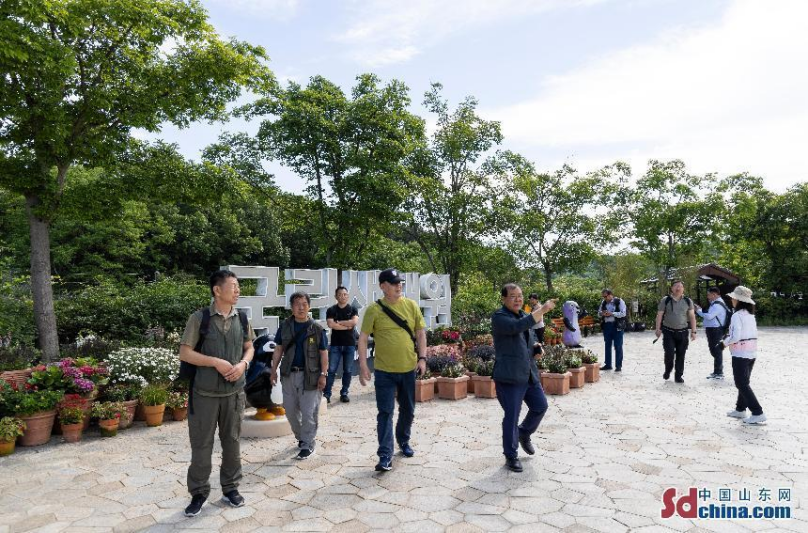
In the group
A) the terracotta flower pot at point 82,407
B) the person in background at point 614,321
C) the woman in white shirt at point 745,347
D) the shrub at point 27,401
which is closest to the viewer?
the shrub at point 27,401

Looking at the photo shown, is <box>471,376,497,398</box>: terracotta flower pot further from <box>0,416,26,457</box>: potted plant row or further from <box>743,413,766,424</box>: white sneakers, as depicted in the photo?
<box>0,416,26,457</box>: potted plant row

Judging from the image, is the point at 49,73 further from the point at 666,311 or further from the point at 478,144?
the point at 478,144

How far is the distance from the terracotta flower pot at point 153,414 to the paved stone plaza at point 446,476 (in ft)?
0.39

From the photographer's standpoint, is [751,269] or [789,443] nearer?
[789,443]

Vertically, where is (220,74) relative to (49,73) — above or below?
above

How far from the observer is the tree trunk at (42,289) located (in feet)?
27.3

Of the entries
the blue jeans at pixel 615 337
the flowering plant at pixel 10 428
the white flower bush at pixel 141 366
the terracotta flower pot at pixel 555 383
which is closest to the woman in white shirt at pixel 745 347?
the terracotta flower pot at pixel 555 383

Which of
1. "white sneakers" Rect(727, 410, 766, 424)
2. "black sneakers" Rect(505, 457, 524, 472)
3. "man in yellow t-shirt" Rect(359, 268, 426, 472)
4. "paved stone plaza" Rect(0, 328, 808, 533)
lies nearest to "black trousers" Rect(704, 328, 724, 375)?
"paved stone plaza" Rect(0, 328, 808, 533)

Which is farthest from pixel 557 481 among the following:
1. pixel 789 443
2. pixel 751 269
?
pixel 751 269

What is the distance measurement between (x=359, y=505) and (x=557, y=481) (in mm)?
1723

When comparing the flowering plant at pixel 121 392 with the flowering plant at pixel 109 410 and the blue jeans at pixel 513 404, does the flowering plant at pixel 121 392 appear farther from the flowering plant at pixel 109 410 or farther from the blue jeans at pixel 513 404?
the blue jeans at pixel 513 404

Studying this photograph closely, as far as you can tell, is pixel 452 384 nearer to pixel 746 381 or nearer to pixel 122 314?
pixel 746 381

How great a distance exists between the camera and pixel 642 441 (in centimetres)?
571

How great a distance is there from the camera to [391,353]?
4.86 m
